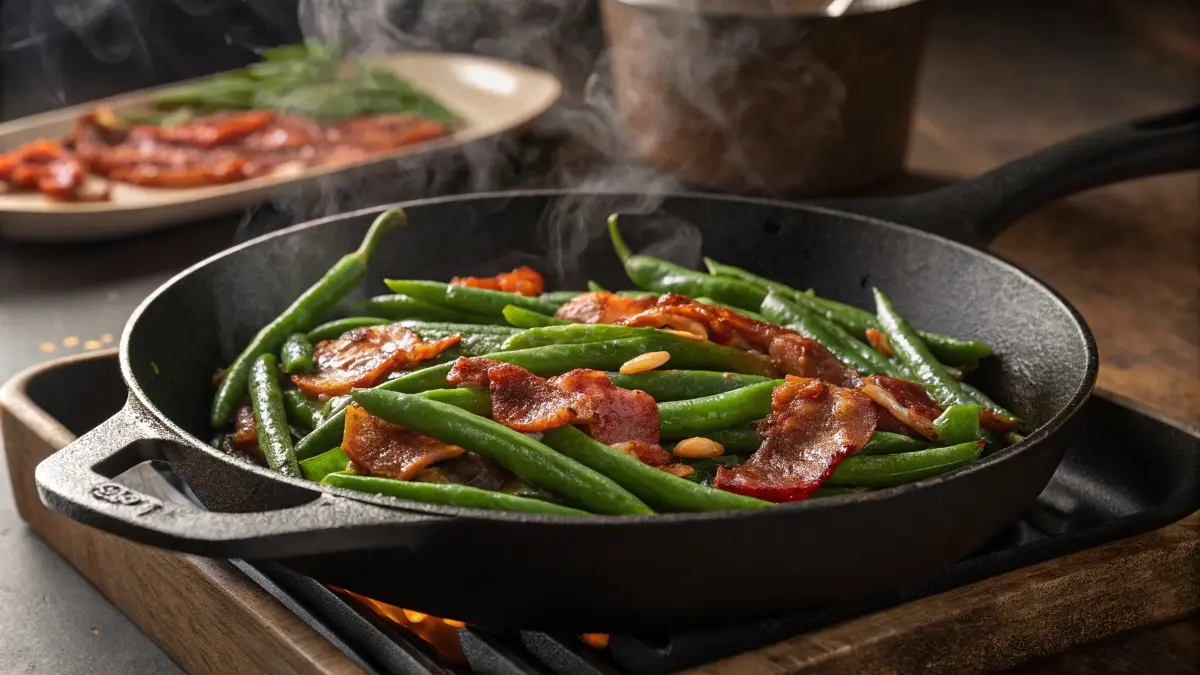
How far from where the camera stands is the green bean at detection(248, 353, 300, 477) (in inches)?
80.4

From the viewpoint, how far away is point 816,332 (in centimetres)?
239

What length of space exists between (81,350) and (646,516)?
2341 mm

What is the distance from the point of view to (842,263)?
9.31 feet

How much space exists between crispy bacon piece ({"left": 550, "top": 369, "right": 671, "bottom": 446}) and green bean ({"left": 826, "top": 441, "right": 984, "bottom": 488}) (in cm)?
29

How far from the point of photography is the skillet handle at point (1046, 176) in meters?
2.79

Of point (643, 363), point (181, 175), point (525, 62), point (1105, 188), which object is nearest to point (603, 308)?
point (643, 363)

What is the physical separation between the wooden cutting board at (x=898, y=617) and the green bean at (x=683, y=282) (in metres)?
0.82

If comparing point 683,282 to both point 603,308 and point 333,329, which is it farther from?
point 333,329

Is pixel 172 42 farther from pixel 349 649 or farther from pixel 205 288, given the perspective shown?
pixel 349 649

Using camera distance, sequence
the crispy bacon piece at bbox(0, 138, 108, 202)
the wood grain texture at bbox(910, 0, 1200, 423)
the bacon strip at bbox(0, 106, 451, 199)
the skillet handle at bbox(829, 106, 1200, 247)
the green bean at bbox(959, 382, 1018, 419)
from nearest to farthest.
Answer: the green bean at bbox(959, 382, 1018, 419) < the skillet handle at bbox(829, 106, 1200, 247) < the wood grain texture at bbox(910, 0, 1200, 423) < the crispy bacon piece at bbox(0, 138, 108, 202) < the bacon strip at bbox(0, 106, 451, 199)

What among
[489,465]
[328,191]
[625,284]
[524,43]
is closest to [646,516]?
[489,465]

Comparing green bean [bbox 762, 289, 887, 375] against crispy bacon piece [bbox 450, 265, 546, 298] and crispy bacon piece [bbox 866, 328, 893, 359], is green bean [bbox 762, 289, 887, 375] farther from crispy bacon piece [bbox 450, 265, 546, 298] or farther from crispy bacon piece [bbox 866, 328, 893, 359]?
crispy bacon piece [bbox 450, 265, 546, 298]

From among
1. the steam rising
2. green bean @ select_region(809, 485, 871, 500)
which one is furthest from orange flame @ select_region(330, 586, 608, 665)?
the steam rising

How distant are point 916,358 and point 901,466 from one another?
0.45m
